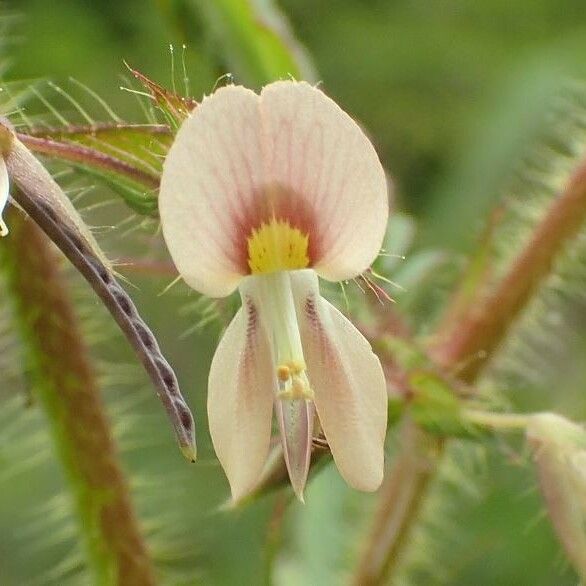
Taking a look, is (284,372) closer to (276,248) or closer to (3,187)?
(276,248)

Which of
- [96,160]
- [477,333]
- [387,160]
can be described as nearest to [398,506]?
[477,333]

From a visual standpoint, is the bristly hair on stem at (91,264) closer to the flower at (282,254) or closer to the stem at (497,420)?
the flower at (282,254)

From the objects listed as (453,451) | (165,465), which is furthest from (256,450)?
(165,465)

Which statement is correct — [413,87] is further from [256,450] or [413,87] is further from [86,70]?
[256,450]

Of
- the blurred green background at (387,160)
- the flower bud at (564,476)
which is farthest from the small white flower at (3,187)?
the blurred green background at (387,160)

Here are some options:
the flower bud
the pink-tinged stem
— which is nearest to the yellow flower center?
the pink-tinged stem

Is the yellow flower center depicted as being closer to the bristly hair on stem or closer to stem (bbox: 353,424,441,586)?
the bristly hair on stem
